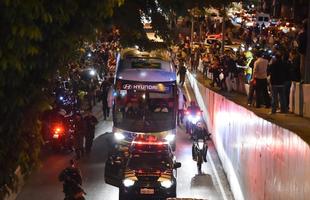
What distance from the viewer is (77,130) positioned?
22609 millimetres

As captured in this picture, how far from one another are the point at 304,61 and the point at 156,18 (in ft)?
15.1

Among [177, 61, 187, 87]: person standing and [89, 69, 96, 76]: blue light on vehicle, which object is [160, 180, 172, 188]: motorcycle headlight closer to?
[89, 69, 96, 76]: blue light on vehicle

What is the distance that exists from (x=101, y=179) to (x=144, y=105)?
153 inches

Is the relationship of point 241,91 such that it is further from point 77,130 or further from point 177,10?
point 177,10

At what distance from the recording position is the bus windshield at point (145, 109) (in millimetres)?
23047

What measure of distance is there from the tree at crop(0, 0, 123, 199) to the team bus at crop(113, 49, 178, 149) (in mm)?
15487

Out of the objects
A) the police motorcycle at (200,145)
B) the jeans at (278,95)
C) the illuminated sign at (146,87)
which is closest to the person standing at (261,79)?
the jeans at (278,95)

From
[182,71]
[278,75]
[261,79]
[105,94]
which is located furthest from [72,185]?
[182,71]

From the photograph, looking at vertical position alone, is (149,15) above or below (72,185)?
above

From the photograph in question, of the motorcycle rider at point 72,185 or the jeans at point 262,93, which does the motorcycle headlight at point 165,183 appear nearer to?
the motorcycle rider at point 72,185

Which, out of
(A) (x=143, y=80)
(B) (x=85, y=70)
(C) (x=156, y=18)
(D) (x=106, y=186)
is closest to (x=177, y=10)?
(C) (x=156, y=18)

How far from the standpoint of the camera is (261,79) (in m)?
19.0

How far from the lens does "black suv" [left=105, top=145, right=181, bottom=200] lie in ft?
54.3

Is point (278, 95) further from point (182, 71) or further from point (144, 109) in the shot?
point (182, 71)
